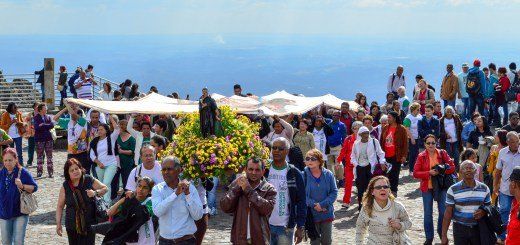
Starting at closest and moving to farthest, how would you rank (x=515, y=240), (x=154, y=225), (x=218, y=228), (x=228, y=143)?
(x=515, y=240) < (x=154, y=225) < (x=228, y=143) < (x=218, y=228)

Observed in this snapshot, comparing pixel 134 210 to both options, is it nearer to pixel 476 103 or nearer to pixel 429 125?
pixel 429 125

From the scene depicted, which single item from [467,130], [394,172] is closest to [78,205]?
[394,172]

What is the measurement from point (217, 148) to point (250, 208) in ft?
13.3

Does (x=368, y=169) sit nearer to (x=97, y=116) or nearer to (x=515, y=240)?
(x=97, y=116)

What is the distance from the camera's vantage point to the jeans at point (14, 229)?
12000 mm

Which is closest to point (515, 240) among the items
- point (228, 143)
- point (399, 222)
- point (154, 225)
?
point (399, 222)

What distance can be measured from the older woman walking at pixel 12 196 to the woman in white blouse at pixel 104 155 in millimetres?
3760

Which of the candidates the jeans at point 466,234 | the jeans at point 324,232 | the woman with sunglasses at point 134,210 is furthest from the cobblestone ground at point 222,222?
the woman with sunglasses at point 134,210

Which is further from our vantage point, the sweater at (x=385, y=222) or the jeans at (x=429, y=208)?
the jeans at (x=429, y=208)

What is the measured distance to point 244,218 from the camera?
32.0ft

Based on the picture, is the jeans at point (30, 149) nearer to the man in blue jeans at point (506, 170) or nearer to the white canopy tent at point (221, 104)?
the white canopy tent at point (221, 104)

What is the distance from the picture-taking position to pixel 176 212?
9.88 m

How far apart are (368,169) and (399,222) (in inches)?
247

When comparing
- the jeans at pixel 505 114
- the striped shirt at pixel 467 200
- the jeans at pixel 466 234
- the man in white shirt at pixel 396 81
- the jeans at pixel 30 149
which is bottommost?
the jeans at pixel 466 234
